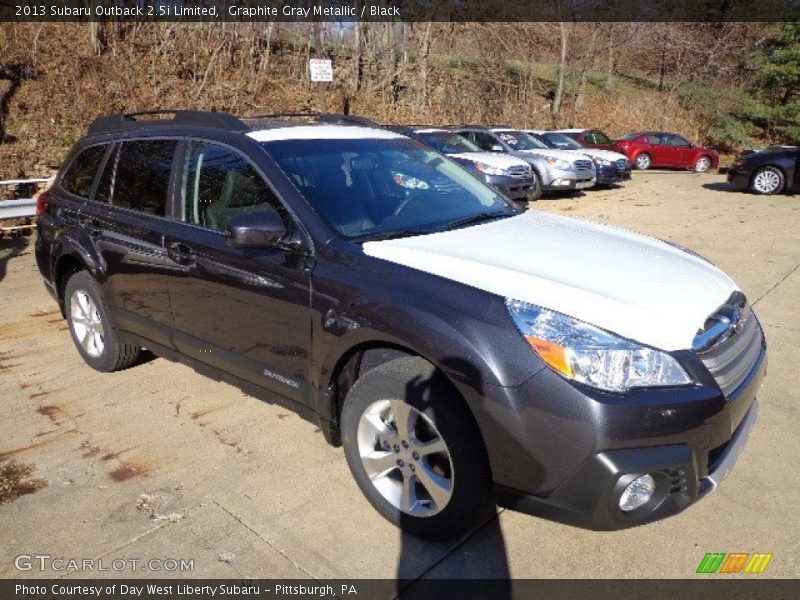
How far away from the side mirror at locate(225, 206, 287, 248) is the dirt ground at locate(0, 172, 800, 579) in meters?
1.20

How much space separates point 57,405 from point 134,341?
602mm

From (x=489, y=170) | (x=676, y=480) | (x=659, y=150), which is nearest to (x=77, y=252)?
(x=676, y=480)

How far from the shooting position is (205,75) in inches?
680

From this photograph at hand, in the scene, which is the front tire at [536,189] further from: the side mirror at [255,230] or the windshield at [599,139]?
the side mirror at [255,230]

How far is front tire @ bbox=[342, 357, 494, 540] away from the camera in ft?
7.89

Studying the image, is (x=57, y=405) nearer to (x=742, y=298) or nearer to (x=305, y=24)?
(x=742, y=298)

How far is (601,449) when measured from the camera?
7.01ft

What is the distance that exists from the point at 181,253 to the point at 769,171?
15229 mm

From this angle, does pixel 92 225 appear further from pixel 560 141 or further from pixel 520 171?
pixel 560 141

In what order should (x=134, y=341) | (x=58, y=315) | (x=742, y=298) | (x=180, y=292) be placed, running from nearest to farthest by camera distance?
(x=742, y=298), (x=180, y=292), (x=134, y=341), (x=58, y=315)

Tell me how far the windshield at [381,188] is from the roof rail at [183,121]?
404 millimetres

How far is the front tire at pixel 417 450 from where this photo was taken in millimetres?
2406

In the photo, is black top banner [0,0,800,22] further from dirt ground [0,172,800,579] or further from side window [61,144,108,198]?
dirt ground [0,172,800,579]

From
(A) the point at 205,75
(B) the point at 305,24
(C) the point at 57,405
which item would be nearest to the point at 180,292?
(C) the point at 57,405
